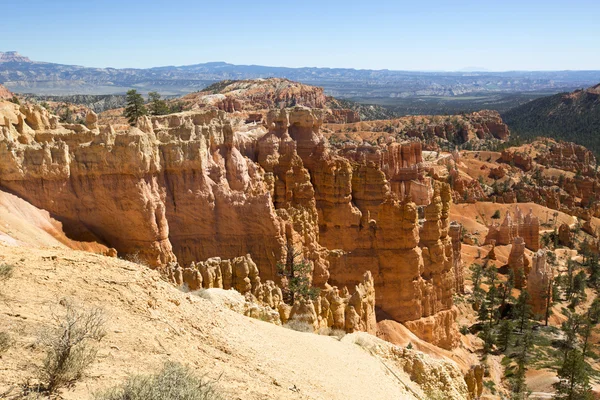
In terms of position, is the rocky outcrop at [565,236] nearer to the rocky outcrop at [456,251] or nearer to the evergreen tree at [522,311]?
the evergreen tree at [522,311]

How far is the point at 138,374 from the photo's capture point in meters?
8.20

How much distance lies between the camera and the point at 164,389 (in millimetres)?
7168

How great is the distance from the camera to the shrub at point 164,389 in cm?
707

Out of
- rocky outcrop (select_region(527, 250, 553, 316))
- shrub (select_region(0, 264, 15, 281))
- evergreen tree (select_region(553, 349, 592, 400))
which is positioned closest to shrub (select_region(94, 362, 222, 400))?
shrub (select_region(0, 264, 15, 281))

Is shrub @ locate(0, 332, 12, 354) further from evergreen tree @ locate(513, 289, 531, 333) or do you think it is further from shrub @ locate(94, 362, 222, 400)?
evergreen tree @ locate(513, 289, 531, 333)

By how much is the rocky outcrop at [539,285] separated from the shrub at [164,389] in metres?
38.7

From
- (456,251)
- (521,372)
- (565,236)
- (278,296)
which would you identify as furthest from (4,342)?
(565,236)

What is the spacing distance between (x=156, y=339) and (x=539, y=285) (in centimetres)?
3813

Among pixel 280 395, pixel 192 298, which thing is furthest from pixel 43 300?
pixel 280 395

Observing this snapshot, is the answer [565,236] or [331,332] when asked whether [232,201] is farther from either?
[565,236]

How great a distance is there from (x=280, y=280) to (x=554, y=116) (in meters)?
164

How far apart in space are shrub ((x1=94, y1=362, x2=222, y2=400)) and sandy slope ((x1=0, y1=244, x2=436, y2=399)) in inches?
21.6

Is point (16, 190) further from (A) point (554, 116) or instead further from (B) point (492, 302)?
(A) point (554, 116)

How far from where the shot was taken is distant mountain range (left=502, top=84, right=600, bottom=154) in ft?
451
